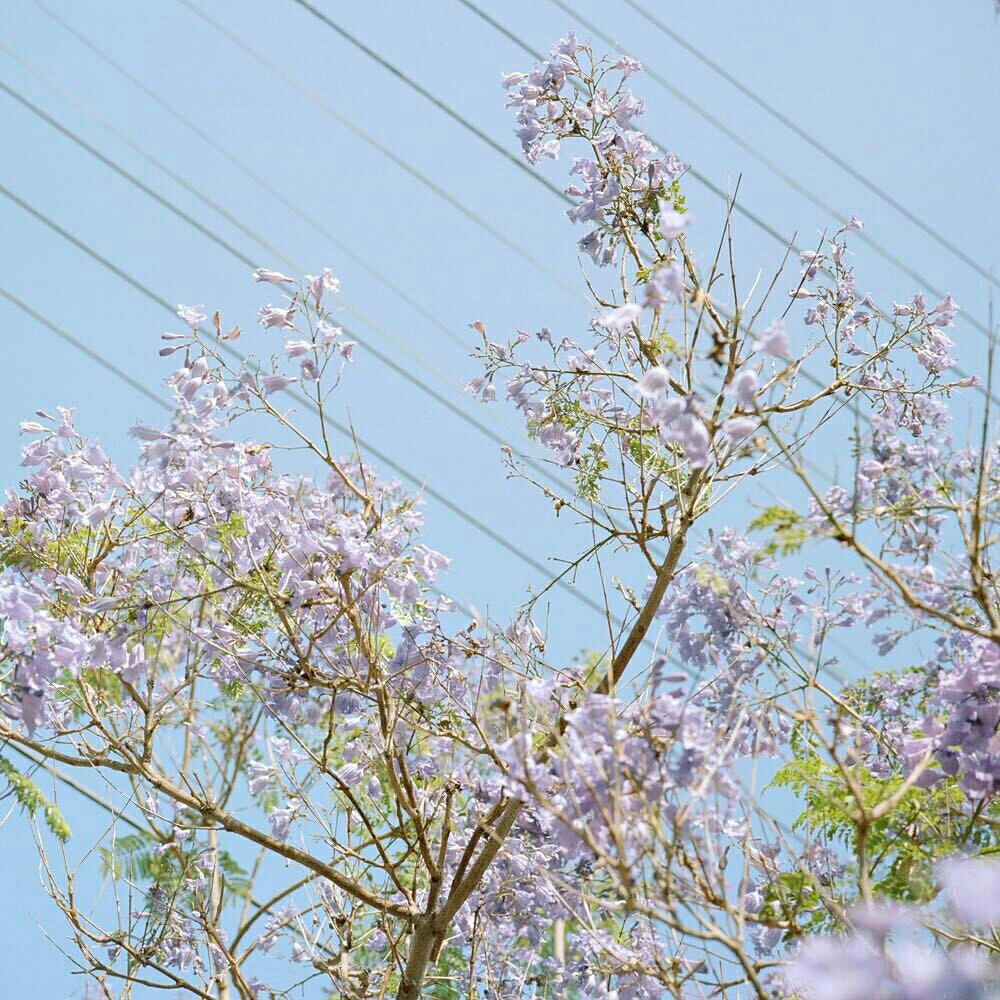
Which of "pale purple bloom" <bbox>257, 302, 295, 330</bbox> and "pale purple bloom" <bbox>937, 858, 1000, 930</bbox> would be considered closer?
"pale purple bloom" <bbox>937, 858, 1000, 930</bbox>

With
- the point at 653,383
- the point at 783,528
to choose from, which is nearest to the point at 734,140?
the point at 783,528

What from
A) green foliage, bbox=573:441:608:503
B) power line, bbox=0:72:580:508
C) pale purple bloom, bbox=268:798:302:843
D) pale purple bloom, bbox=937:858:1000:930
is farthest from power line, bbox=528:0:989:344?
pale purple bloom, bbox=937:858:1000:930

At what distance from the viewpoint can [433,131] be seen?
20.9ft

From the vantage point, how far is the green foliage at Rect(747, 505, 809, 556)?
1864 millimetres

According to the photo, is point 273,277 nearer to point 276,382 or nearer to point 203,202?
point 276,382

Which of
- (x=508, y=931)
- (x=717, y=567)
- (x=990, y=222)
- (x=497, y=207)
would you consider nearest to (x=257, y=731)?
(x=508, y=931)

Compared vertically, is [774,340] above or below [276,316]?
below

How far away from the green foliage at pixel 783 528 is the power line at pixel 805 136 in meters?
4.62

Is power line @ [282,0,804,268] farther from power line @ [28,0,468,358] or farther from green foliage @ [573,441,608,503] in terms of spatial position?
green foliage @ [573,441,608,503]

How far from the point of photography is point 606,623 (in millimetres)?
2744

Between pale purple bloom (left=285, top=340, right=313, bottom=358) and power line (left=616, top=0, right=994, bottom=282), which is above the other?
power line (left=616, top=0, right=994, bottom=282)

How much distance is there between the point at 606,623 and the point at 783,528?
0.92m

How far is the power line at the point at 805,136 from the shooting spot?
6.09 metres

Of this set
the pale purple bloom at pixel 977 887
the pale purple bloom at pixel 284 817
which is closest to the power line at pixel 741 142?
the pale purple bloom at pixel 284 817
